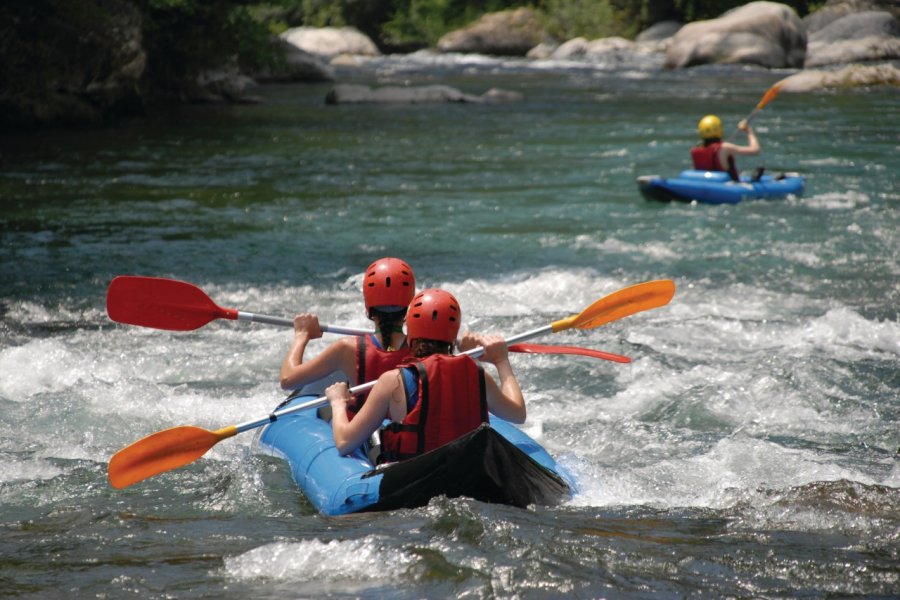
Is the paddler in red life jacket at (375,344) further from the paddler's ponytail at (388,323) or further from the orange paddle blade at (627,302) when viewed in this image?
the orange paddle blade at (627,302)

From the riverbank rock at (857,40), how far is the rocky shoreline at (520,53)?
3 cm

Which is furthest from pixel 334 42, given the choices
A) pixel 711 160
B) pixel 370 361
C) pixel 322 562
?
pixel 322 562

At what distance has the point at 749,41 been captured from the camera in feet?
91.5

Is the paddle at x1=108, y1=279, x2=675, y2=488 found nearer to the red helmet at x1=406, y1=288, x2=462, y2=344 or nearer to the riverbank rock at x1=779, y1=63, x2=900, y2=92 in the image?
the red helmet at x1=406, y1=288, x2=462, y2=344

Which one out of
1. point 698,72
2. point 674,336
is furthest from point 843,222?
point 698,72

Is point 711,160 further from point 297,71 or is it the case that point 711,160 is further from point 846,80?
point 297,71

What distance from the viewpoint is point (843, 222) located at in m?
10.7

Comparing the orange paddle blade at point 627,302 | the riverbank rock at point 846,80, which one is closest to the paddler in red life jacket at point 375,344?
the orange paddle blade at point 627,302

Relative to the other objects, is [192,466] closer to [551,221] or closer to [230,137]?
[551,221]

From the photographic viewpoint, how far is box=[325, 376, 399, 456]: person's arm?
4082mm

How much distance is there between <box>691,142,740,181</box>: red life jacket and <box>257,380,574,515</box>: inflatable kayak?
763 centimetres

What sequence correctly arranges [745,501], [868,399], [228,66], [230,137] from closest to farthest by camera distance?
1. [745,501]
2. [868,399]
3. [230,137]
4. [228,66]

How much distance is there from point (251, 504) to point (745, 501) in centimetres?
195

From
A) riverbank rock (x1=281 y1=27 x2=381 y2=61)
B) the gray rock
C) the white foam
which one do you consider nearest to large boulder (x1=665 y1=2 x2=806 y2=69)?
the gray rock
